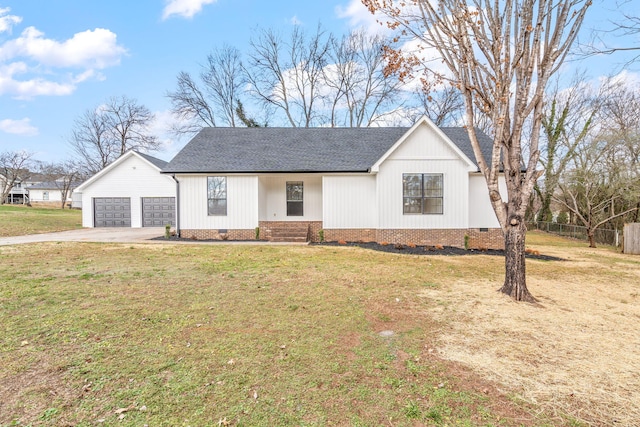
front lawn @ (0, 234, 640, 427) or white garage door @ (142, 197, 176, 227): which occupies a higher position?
white garage door @ (142, 197, 176, 227)

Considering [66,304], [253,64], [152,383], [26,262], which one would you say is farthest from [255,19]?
[152,383]

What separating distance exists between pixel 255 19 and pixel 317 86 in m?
7.66

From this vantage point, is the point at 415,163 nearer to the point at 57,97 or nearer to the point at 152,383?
the point at 152,383

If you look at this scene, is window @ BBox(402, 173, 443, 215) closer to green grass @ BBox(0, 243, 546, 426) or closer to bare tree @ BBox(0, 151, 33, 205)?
green grass @ BBox(0, 243, 546, 426)

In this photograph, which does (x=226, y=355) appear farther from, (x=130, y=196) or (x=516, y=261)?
(x=130, y=196)

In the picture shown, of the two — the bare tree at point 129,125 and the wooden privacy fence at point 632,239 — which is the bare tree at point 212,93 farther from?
the wooden privacy fence at point 632,239

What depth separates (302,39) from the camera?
29000 mm

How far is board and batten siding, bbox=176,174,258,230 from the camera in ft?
47.0

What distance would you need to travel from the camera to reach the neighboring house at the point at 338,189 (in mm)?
13258

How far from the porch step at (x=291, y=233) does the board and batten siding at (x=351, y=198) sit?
5.33 feet

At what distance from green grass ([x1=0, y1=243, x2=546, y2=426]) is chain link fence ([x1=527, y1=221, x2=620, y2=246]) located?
17648mm

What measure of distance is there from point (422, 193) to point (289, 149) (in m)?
6.92

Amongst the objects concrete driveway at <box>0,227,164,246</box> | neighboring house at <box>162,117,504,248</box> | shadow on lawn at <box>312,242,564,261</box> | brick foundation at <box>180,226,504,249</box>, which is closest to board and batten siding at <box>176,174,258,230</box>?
neighboring house at <box>162,117,504,248</box>

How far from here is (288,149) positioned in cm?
1583
